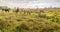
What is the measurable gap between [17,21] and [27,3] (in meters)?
4.87

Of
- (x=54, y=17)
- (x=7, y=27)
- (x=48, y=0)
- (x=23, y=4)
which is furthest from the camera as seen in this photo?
Result: (x=48, y=0)

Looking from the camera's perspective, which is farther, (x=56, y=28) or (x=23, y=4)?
(x=23, y=4)

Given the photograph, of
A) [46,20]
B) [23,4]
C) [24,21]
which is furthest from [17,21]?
[23,4]

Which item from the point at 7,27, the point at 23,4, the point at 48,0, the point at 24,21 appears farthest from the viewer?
the point at 48,0

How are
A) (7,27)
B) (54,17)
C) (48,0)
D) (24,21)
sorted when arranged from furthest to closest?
(48,0), (54,17), (24,21), (7,27)

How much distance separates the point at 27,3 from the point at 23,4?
1.09 ft

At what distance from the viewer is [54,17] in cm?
984

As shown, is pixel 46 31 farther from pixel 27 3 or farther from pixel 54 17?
pixel 27 3

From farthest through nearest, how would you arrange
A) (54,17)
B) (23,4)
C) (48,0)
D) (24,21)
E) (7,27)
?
(48,0), (23,4), (54,17), (24,21), (7,27)

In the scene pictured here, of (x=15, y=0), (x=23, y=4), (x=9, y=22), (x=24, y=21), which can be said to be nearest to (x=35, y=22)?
(x=24, y=21)

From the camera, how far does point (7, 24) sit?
8.30 meters

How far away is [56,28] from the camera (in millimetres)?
8383

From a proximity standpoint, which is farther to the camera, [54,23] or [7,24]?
[54,23]

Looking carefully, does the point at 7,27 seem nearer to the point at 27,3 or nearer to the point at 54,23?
the point at 54,23
